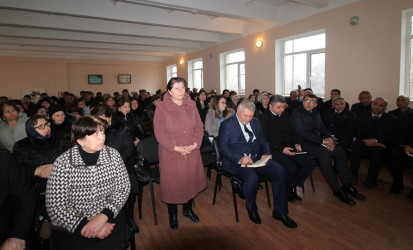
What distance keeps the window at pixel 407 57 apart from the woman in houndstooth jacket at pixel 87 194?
551 centimetres

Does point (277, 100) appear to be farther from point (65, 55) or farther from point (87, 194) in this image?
point (65, 55)

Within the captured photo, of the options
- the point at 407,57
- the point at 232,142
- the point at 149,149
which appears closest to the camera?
the point at 232,142

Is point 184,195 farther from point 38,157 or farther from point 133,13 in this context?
point 133,13

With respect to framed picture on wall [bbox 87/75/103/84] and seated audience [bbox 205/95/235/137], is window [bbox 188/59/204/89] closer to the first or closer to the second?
framed picture on wall [bbox 87/75/103/84]

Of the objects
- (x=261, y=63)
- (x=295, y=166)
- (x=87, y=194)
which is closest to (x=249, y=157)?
(x=295, y=166)

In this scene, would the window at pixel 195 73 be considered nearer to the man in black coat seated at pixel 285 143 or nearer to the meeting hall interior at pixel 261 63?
the meeting hall interior at pixel 261 63

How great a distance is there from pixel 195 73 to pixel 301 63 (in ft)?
21.4

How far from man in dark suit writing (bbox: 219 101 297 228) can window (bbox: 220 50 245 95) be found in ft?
21.0

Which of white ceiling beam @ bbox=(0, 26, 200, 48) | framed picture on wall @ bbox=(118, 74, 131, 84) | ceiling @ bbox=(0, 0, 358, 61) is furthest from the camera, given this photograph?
framed picture on wall @ bbox=(118, 74, 131, 84)

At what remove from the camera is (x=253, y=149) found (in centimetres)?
299

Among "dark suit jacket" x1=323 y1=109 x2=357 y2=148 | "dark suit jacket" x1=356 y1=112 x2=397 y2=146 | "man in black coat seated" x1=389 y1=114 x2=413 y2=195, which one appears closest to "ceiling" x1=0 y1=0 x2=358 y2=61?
"dark suit jacket" x1=323 y1=109 x2=357 y2=148

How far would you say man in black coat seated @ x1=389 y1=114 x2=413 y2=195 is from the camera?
3349 millimetres

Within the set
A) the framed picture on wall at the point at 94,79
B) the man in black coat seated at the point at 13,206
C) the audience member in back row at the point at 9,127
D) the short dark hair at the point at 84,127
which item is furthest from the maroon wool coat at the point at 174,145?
the framed picture on wall at the point at 94,79

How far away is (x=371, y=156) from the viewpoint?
3.58m
